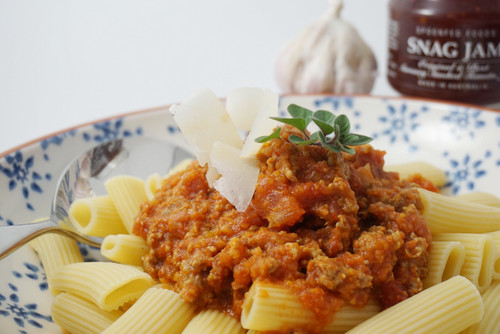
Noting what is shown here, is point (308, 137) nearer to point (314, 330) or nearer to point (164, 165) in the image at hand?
point (314, 330)

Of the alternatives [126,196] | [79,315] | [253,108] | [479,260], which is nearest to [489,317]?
[479,260]

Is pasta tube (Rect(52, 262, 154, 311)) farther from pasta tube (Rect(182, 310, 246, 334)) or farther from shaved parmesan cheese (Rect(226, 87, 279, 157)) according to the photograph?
shaved parmesan cheese (Rect(226, 87, 279, 157))

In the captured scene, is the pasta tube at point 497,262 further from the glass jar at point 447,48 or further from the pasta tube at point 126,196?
the glass jar at point 447,48

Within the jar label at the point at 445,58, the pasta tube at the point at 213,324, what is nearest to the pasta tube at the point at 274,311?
the pasta tube at the point at 213,324

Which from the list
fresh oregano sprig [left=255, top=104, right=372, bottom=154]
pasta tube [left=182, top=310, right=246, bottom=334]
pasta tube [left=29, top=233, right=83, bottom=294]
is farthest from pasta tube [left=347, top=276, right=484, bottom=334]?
pasta tube [left=29, top=233, right=83, bottom=294]

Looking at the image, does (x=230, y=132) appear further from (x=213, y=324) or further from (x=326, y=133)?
(x=213, y=324)
